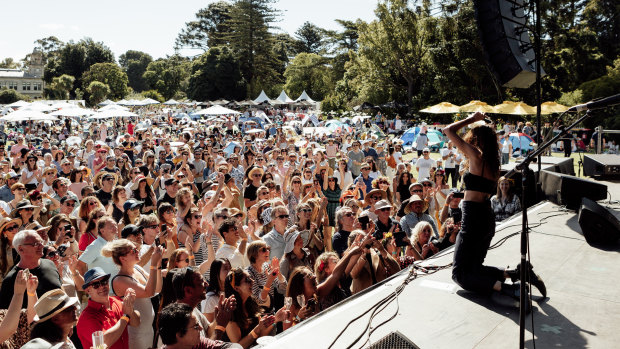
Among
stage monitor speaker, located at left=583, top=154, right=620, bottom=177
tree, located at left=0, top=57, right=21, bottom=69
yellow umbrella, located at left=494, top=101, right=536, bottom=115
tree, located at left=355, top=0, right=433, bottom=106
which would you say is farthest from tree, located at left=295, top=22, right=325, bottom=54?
tree, located at left=0, top=57, right=21, bottom=69

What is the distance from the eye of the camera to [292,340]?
310 centimetres

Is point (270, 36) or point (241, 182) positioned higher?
point (270, 36)

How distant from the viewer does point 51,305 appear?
3.00m

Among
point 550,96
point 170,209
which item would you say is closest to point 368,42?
point 550,96

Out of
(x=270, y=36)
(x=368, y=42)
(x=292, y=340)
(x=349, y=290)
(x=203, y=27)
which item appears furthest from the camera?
(x=203, y=27)

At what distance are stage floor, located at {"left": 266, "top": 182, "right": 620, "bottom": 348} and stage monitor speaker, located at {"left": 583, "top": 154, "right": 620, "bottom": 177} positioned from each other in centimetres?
465

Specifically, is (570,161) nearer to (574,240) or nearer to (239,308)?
(574,240)

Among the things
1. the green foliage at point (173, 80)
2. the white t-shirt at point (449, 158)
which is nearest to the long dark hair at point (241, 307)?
the white t-shirt at point (449, 158)

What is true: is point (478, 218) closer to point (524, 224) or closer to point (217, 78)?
point (524, 224)

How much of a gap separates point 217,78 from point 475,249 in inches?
2586

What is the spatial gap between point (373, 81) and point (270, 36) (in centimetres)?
3287

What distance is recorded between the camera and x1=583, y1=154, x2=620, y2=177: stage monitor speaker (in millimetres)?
8328

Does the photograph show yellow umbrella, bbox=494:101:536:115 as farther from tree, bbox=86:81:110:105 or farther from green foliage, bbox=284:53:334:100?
tree, bbox=86:81:110:105

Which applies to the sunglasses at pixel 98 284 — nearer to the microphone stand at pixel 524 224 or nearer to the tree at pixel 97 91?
the microphone stand at pixel 524 224
